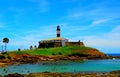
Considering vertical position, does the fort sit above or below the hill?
above

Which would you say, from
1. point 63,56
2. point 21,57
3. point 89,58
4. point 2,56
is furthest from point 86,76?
point 89,58

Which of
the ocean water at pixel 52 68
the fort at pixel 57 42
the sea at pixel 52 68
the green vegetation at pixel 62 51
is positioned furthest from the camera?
the fort at pixel 57 42

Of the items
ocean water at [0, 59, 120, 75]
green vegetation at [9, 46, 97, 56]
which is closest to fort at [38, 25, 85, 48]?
green vegetation at [9, 46, 97, 56]

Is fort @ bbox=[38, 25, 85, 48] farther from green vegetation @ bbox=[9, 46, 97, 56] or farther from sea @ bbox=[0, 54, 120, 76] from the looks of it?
sea @ bbox=[0, 54, 120, 76]

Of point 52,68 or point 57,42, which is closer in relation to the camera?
point 52,68

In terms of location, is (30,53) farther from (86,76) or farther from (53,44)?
(86,76)

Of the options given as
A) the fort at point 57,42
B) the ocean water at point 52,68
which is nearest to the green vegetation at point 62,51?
the fort at point 57,42

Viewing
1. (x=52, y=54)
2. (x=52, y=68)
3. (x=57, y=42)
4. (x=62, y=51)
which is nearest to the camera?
(x=52, y=68)

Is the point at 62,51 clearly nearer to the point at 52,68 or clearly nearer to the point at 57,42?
the point at 57,42

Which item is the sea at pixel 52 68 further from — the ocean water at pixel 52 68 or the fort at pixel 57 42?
the fort at pixel 57 42

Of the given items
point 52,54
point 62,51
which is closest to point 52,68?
point 52,54

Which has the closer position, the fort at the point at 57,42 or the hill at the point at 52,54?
the hill at the point at 52,54

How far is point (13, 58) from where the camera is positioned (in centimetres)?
11156

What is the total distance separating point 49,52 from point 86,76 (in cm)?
8334
